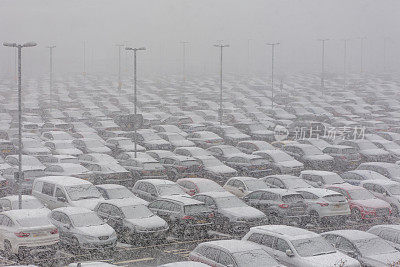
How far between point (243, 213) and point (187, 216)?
6.68 ft

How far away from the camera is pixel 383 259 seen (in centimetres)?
1709

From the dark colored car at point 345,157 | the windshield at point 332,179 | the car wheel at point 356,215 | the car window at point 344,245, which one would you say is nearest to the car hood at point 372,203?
the car wheel at point 356,215

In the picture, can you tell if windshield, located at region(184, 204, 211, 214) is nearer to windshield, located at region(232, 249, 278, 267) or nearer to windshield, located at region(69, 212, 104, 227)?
windshield, located at region(69, 212, 104, 227)

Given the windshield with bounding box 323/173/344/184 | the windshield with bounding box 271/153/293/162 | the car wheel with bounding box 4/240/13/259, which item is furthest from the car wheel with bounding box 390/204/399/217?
the car wheel with bounding box 4/240/13/259

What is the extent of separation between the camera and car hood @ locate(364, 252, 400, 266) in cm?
1691

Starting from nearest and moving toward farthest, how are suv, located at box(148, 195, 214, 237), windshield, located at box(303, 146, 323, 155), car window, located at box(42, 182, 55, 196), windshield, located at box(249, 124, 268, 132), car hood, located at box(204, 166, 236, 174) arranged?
1. suv, located at box(148, 195, 214, 237)
2. car window, located at box(42, 182, 55, 196)
3. car hood, located at box(204, 166, 236, 174)
4. windshield, located at box(303, 146, 323, 155)
5. windshield, located at box(249, 124, 268, 132)

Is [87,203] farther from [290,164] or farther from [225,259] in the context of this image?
[290,164]

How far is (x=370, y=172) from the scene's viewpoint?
93.6 feet

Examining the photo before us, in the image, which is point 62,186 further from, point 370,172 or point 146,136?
point 146,136

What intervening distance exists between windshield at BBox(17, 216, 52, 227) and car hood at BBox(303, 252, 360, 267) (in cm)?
771

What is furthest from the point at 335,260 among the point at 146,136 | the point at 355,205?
the point at 146,136

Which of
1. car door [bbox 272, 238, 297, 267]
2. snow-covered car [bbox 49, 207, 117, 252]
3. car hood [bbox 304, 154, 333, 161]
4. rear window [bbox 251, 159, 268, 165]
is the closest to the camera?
car door [bbox 272, 238, 297, 267]

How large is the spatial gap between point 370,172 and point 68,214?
14.4 metres

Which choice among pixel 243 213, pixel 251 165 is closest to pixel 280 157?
pixel 251 165
